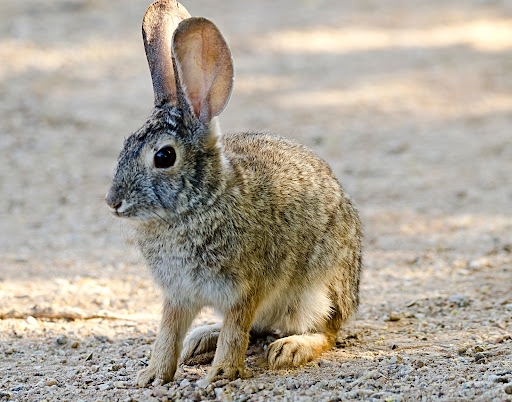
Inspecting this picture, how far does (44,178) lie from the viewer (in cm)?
887

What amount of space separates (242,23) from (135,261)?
698cm

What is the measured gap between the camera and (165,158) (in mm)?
4070

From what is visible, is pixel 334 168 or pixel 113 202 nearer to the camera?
pixel 113 202

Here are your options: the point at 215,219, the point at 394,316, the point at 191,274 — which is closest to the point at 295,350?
the point at 191,274

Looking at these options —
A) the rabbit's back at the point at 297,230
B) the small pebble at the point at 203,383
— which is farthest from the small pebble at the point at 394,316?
the small pebble at the point at 203,383

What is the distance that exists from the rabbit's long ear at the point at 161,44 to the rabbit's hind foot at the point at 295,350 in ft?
4.86

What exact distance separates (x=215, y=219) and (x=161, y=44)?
1.08 m

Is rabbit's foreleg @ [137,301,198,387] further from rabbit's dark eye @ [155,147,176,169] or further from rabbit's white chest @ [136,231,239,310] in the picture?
rabbit's dark eye @ [155,147,176,169]

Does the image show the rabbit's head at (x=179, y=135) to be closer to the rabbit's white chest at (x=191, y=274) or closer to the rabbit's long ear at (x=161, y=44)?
the rabbit's long ear at (x=161, y=44)

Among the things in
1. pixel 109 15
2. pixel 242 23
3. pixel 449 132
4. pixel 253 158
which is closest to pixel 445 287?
pixel 253 158

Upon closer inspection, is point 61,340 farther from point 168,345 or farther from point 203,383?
point 203,383

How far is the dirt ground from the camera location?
4.41 meters

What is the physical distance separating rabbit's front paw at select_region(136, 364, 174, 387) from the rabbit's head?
2.80 ft

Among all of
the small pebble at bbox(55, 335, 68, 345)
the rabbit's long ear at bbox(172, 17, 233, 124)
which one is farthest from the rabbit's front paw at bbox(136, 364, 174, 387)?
the rabbit's long ear at bbox(172, 17, 233, 124)
